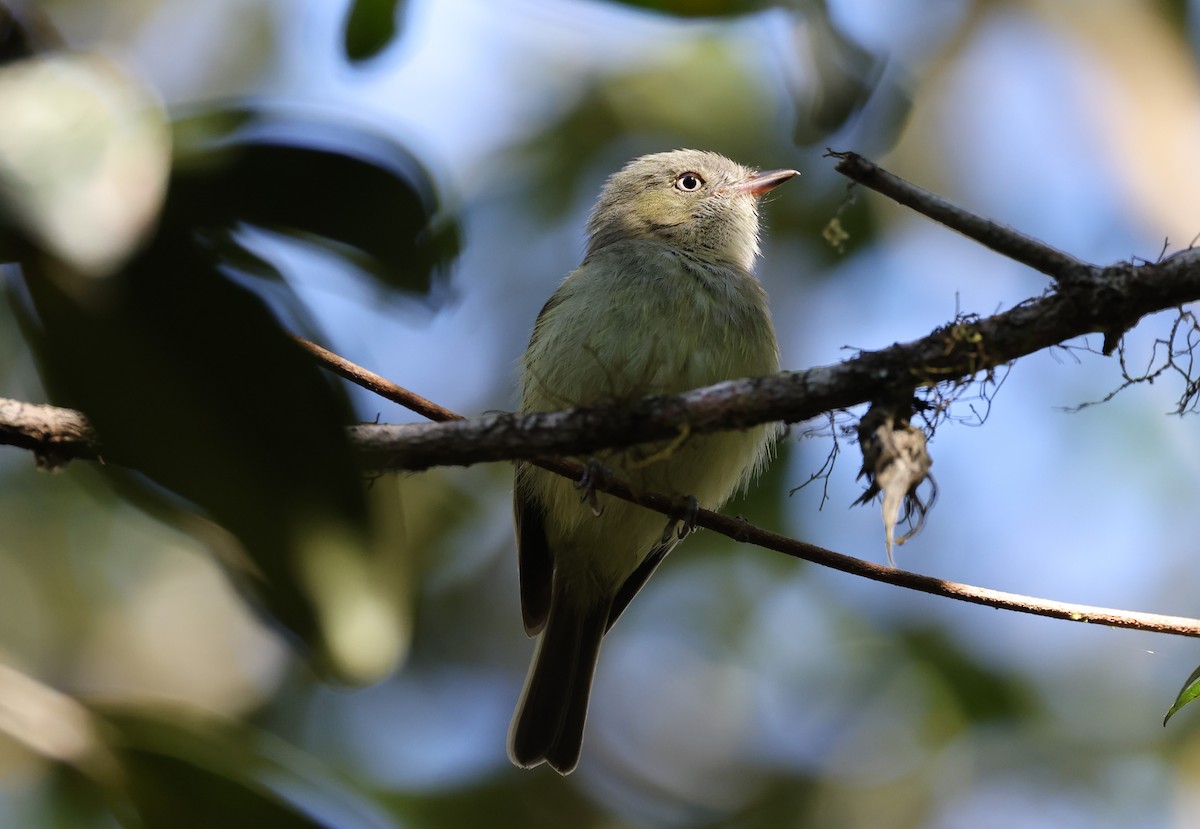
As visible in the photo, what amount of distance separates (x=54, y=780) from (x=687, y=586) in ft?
17.5

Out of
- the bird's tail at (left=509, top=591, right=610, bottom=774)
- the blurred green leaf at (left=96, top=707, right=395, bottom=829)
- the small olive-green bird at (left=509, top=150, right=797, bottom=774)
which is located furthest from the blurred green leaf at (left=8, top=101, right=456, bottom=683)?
the bird's tail at (left=509, top=591, right=610, bottom=774)

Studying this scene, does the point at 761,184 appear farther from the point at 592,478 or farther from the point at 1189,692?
the point at 1189,692

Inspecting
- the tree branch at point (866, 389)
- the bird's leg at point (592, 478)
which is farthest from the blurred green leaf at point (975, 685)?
the tree branch at point (866, 389)

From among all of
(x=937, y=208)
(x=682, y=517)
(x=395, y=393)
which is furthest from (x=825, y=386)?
(x=682, y=517)

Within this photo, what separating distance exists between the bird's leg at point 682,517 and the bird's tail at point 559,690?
1.91 feet

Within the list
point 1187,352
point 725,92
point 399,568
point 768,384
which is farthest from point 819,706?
point 399,568

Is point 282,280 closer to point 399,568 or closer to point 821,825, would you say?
point 399,568

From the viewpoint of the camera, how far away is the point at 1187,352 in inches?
106

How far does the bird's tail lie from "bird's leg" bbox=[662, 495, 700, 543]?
1.91ft

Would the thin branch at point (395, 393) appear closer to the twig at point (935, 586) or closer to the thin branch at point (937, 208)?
the twig at point (935, 586)

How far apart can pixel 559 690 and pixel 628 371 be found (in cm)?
161

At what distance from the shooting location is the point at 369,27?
213 cm

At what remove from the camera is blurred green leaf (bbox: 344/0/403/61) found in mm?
2104

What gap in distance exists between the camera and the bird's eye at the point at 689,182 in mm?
5609
